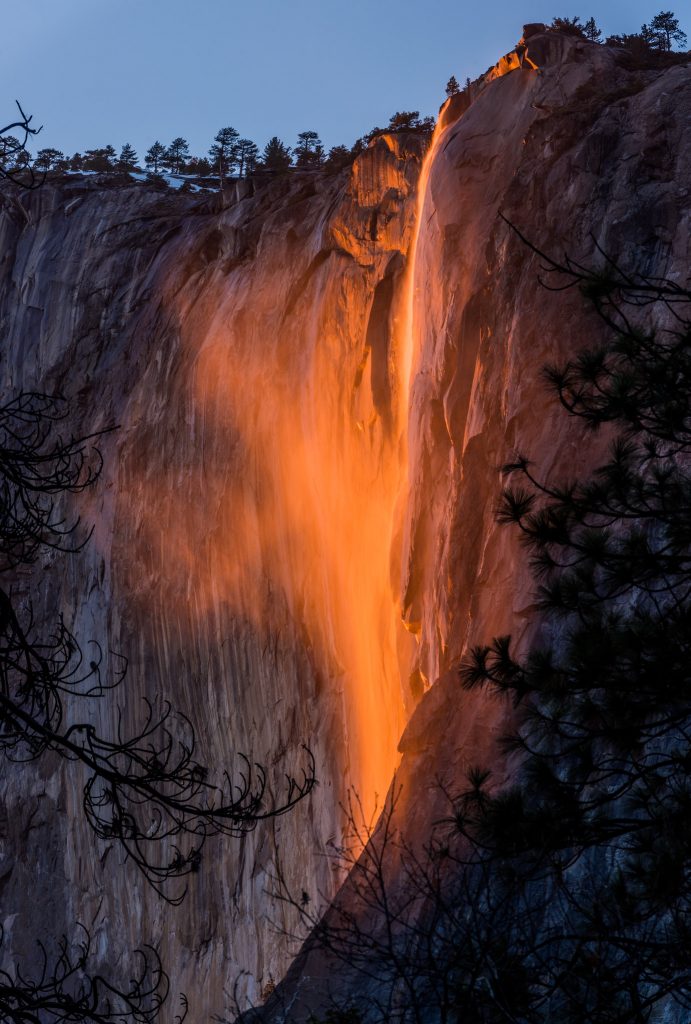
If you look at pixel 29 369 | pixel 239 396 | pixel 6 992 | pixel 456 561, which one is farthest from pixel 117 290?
pixel 6 992

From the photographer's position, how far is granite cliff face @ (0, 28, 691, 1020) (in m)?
15.1

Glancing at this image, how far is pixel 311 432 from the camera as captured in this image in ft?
79.5

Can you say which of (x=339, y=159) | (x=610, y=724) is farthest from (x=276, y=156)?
(x=610, y=724)

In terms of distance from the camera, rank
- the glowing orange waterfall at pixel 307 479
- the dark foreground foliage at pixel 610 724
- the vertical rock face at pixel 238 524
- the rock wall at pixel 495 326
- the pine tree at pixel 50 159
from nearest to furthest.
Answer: the dark foreground foliage at pixel 610 724, the rock wall at pixel 495 326, the glowing orange waterfall at pixel 307 479, the vertical rock face at pixel 238 524, the pine tree at pixel 50 159

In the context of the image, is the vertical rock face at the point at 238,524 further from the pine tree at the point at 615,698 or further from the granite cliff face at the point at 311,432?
the pine tree at the point at 615,698

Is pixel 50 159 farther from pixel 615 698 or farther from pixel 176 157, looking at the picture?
pixel 615 698

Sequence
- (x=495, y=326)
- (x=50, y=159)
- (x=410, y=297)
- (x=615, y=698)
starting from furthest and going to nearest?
(x=50, y=159) → (x=410, y=297) → (x=495, y=326) → (x=615, y=698)

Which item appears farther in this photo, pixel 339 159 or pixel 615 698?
pixel 339 159

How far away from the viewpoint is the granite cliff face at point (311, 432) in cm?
1509

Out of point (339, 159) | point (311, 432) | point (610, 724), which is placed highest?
point (339, 159)

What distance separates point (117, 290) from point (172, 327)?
5.04 metres

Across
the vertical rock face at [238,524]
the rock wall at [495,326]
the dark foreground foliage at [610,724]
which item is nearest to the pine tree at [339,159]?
the vertical rock face at [238,524]

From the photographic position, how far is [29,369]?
3594cm

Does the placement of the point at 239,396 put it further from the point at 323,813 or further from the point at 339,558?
the point at 323,813
